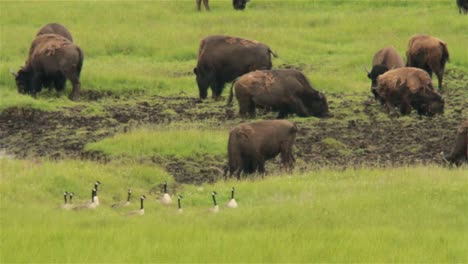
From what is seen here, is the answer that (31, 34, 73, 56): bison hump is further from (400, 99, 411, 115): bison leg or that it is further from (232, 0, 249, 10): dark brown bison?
(232, 0, 249, 10): dark brown bison

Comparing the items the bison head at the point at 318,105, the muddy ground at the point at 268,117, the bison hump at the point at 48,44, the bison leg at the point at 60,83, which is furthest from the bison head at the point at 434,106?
the bison leg at the point at 60,83

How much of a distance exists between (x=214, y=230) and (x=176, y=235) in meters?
0.54

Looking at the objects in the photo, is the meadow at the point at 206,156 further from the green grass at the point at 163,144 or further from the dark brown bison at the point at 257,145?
the dark brown bison at the point at 257,145

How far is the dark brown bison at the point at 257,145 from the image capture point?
16.0m

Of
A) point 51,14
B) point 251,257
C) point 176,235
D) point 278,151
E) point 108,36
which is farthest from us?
point 51,14

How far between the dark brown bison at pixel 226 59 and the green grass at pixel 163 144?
4478mm

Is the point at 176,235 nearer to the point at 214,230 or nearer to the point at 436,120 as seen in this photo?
the point at 214,230

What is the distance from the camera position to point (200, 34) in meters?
31.4

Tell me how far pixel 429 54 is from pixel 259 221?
12714 millimetres

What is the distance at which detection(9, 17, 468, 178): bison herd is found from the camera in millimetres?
16203

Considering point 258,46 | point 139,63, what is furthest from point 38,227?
point 139,63

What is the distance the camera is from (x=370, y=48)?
2953 centimetres

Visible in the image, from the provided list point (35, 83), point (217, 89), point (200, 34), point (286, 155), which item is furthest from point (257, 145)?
point (200, 34)

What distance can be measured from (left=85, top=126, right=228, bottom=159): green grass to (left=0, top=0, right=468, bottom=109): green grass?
4.02m
